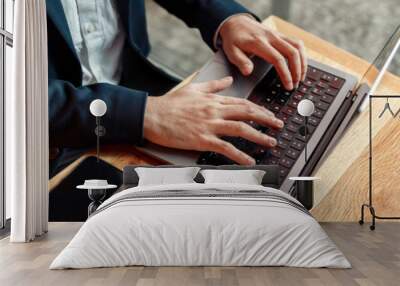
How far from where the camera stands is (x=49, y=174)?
6766 mm

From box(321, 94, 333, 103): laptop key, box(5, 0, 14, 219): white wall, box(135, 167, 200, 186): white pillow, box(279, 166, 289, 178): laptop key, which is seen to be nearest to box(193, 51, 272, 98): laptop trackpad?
box(321, 94, 333, 103): laptop key

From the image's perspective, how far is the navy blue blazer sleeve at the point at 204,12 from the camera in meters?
6.82

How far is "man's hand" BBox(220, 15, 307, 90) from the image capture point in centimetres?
674

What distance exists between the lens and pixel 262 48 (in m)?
6.76

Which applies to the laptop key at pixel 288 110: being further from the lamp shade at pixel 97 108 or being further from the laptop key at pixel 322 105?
the lamp shade at pixel 97 108

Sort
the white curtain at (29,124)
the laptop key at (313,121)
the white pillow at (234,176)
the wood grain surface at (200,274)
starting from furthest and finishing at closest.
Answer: the laptop key at (313,121), the white pillow at (234,176), the white curtain at (29,124), the wood grain surface at (200,274)

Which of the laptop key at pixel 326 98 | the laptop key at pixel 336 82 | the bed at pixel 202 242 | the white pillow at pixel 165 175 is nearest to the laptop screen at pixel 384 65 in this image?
the laptop key at pixel 336 82

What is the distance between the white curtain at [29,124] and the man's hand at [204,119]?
4.03ft

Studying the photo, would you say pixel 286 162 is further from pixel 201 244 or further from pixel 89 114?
pixel 201 244

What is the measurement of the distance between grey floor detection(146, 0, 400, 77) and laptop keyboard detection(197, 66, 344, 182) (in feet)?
1.59

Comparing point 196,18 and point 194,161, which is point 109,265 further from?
point 196,18

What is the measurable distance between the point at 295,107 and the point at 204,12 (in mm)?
1434

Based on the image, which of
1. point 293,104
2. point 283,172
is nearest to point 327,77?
point 293,104

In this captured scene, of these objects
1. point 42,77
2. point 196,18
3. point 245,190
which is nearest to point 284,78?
point 196,18
